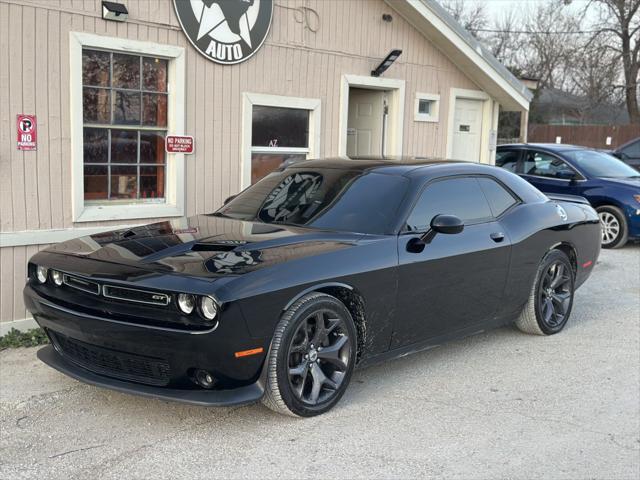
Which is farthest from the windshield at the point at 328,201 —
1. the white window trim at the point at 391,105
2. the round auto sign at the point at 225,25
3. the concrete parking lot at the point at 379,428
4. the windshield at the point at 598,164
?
the windshield at the point at 598,164

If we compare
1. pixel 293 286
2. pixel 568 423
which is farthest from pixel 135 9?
pixel 568 423

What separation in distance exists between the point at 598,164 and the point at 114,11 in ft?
27.7

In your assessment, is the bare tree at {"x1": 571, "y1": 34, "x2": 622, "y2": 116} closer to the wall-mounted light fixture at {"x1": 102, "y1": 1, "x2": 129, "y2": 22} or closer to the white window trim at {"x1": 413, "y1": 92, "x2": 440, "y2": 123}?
the white window trim at {"x1": 413, "y1": 92, "x2": 440, "y2": 123}

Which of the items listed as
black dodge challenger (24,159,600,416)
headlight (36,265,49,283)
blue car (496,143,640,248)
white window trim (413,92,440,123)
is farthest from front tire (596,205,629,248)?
headlight (36,265,49,283)

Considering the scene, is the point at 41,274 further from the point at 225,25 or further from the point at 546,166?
the point at 546,166

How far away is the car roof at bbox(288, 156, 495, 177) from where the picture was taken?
211 inches

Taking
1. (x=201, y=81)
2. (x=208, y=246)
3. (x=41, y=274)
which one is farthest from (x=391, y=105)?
(x=41, y=274)

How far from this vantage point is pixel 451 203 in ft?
17.8

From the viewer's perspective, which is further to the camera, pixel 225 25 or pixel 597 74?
pixel 597 74

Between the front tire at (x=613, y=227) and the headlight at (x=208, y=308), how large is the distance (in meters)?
8.94

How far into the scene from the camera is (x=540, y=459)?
390 cm

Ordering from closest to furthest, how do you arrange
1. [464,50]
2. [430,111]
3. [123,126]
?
[123,126], [464,50], [430,111]

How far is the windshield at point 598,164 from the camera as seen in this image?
11.7 m

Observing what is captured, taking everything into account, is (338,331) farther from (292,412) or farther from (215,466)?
(215,466)
